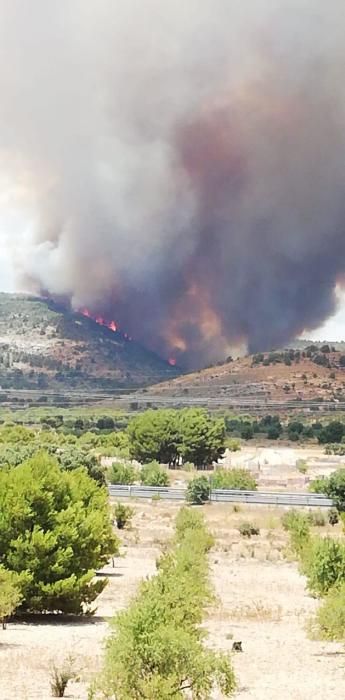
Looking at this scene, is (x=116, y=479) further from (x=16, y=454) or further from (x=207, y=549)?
(x=207, y=549)

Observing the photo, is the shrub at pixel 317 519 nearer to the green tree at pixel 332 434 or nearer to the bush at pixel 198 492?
the bush at pixel 198 492

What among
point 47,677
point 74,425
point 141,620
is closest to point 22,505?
point 47,677

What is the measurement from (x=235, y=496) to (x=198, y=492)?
14.4 feet

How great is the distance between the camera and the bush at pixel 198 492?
258 feet

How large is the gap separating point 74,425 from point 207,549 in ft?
422

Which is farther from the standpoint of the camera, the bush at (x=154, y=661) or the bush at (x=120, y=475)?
the bush at (x=120, y=475)

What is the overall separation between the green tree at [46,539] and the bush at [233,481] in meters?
58.3

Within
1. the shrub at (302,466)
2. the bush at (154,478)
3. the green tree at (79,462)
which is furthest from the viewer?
the shrub at (302,466)

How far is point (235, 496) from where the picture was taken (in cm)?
8150

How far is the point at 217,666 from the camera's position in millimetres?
15328

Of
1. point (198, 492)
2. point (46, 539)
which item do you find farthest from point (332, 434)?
point (46, 539)

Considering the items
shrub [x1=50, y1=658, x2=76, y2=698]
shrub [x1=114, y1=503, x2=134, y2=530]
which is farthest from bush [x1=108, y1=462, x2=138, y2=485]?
shrub [x1=50, y1=658, x2=76, y2=698]

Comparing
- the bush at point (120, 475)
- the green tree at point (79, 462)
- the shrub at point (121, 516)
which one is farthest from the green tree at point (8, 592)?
the bush at point (120, 475)

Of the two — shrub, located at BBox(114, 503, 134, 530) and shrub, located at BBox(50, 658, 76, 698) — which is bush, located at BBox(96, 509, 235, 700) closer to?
shrub, located at BBox(50, 658, 76, 698)
